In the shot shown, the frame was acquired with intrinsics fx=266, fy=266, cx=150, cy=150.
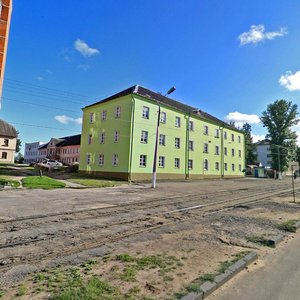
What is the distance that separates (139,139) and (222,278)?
2816cm

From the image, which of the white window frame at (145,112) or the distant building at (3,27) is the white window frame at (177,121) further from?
the distant building at (3,27)

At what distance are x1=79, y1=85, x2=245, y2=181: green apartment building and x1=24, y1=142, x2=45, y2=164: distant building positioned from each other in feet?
228

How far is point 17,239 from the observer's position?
6574mm

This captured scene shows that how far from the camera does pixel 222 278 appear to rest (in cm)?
440

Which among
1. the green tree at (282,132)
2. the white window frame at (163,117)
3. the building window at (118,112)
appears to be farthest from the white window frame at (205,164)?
the green tree at (282,132)

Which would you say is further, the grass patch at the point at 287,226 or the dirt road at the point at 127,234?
the grass patch at the point at 287,226

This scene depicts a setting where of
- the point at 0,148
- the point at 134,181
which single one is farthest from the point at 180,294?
the point at 0,148

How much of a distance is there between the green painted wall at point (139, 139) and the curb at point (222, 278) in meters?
25.3

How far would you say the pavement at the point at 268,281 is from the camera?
4.00 m

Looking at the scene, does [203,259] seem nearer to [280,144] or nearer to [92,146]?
[92,146]

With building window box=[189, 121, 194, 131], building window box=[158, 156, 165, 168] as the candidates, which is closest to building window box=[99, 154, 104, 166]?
building window box=[158, 156, 165, 168]

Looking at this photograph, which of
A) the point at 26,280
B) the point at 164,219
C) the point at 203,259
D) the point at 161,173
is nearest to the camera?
the point at 26,280

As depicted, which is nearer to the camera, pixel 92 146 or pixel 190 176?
pixel 92 146

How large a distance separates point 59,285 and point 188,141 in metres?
36.7
